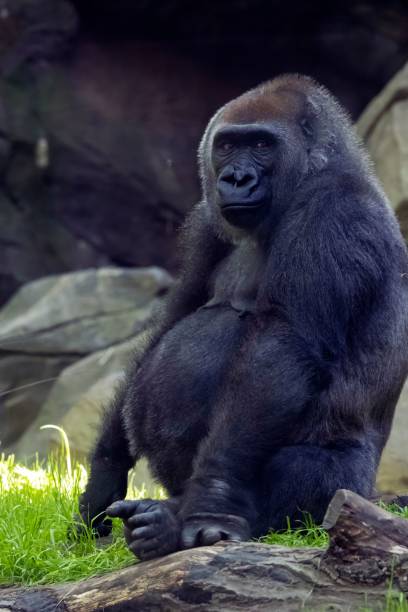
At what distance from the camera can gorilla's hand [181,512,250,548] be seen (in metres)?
3.36

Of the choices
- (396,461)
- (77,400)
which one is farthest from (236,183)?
(77,400)

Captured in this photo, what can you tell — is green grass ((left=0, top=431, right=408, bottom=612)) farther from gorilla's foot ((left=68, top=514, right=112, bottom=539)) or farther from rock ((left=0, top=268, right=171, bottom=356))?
rock ((left=0, top=268, right=171, bottom=356))

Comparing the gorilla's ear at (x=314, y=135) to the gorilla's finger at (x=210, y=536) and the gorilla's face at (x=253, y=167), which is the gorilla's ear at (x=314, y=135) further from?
the gorilla's finger at (x=210, y=536)

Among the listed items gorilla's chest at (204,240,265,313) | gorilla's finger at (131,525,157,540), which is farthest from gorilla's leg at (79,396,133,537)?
gorilla's finger at (131,525,157,540)

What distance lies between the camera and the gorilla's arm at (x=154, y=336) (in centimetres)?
438

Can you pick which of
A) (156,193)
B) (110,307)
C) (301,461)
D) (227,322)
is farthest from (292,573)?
(156,193)

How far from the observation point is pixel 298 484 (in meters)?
3.70

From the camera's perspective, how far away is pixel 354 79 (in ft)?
36.9

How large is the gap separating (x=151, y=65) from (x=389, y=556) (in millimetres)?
9116

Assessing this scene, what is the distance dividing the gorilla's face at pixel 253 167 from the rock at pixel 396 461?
296cm

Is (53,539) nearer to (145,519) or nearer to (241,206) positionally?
(145,519)

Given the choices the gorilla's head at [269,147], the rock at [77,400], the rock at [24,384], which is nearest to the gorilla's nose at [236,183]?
the gorilla's head at [269,147]

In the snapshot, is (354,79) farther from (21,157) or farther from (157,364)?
(157,364)

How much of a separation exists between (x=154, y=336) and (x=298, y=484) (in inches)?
44.3
